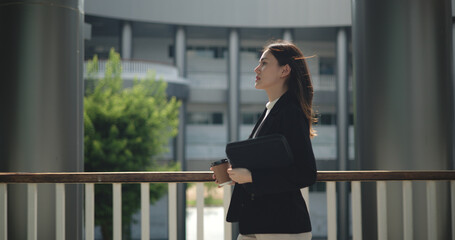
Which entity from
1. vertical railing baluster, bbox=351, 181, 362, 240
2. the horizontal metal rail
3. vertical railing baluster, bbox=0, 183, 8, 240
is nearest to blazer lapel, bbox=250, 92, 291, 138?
the horizontal metal rail

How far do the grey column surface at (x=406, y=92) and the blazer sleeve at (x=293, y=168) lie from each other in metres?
1.77

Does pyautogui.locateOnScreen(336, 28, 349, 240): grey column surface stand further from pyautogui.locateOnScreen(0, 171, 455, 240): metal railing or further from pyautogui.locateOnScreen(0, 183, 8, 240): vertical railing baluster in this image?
Answer: pyautogui.locateOnScreen(0, 183, 8, 240): vertical railing baluster

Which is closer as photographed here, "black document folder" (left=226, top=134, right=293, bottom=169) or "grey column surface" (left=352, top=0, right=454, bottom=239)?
"black document folder" (left=226, top=134, right=293, bottom=169)

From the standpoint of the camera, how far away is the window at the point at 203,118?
2503 cm

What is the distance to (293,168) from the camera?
6.50 feet

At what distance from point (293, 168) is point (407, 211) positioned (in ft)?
5.42

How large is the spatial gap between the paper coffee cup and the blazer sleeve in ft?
0.93

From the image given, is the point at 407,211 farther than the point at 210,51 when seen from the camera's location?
No

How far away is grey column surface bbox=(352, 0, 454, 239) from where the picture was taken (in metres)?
3.54

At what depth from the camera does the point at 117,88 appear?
16.1m

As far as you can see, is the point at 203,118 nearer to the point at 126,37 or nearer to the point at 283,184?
the point at 126,37

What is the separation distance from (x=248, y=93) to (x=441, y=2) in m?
20.2

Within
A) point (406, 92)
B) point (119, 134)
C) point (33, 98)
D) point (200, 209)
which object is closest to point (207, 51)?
point (119, 134)

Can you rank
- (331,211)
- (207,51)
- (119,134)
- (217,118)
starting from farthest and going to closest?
(207,51) → (217,118) → (119,134) → (331,211)
